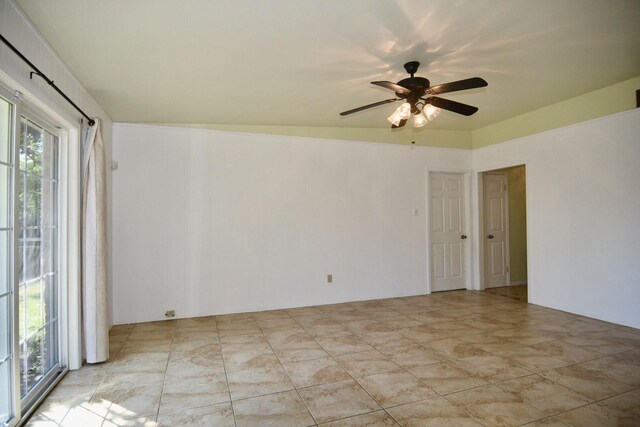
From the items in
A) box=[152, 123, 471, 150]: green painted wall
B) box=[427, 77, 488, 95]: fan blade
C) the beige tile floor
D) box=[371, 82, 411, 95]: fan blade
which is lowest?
the beige tile floor

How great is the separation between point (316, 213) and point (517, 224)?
3902mm

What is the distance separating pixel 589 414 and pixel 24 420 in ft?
11.5

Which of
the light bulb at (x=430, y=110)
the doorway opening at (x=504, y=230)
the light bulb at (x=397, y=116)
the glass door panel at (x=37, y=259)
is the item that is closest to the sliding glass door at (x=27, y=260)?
the glass door panel at (x=37, y=259)

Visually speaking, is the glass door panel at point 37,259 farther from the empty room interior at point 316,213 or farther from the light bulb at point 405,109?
the light bulb at point 405,109

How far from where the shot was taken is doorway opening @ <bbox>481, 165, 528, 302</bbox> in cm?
590

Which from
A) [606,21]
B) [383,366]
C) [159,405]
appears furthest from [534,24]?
[159,405]

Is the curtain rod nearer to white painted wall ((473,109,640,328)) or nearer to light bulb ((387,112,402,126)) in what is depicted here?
light bulb ((387,112,402,126))

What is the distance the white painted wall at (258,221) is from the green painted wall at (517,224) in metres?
1.85

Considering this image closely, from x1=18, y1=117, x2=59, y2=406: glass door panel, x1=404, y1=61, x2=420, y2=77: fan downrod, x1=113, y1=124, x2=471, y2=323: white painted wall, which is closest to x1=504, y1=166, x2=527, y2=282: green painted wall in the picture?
x1=113, y1=124, x2=471, y2=323: white painted wall

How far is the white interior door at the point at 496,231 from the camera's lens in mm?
5914

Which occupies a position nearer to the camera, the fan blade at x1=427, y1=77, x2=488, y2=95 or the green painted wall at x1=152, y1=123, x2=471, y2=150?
the fan blade at x1=427, y1=77, x2=488, y2=95

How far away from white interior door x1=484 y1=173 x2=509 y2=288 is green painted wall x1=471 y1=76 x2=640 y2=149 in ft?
2.95

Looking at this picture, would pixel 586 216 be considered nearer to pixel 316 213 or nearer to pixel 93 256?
pixel 316 213

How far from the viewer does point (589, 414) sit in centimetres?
211
